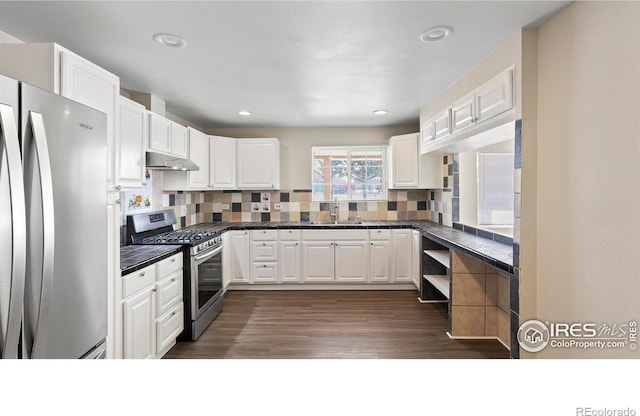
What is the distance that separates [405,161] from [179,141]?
2.82 metres

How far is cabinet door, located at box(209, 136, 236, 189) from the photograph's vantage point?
14.0 feet

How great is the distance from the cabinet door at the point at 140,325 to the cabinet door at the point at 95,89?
2.52 ft

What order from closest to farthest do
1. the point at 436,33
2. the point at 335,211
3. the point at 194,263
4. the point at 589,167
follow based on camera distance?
the point at 589,167 → the point at 436,33 → the point at 194,263 → the point at 335,211

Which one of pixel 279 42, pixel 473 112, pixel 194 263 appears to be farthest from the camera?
pixel 194 263

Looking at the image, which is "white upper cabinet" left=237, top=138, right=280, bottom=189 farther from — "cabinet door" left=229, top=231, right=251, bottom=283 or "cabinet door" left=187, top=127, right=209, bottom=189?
"cabinet door" left=229, top=231, right=251, bottom=283

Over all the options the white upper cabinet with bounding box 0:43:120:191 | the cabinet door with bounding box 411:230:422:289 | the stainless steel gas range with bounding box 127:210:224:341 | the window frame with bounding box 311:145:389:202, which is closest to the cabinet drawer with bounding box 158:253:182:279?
the stainless steel gas range with bounding box 127:210:224:341

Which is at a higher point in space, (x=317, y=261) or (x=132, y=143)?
(x=132, y=143)

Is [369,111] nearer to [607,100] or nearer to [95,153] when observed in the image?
[607,100]

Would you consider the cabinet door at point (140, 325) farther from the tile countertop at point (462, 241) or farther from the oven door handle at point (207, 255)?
the tile countertop at point (462, 241)

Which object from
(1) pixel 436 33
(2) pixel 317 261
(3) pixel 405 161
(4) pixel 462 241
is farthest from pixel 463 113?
(2) pixel 317 261

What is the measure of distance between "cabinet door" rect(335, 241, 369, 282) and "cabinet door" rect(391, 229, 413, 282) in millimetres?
377

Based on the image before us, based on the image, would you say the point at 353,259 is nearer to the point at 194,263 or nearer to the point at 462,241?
the point at 462,241

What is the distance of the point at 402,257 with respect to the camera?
4.16 meters
